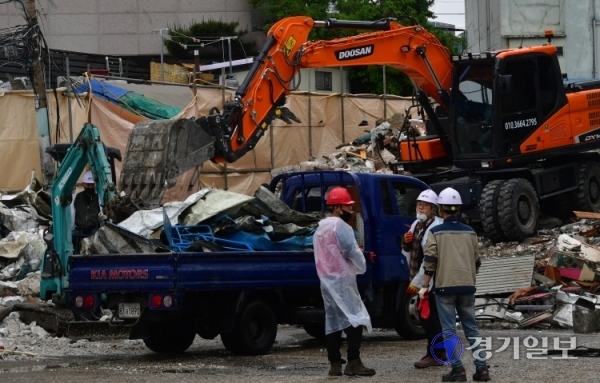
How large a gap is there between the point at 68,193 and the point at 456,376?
6179 mm

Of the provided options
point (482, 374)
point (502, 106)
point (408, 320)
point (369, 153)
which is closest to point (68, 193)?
point (408, 320)

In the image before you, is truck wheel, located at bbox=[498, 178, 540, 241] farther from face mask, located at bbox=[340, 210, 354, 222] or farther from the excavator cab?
face mask, located at bbox=[340, 210, 354, 222]

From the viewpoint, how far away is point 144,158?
15.3m

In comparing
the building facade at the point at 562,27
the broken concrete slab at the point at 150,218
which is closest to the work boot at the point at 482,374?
the broken concrete slab at the point at 150,218

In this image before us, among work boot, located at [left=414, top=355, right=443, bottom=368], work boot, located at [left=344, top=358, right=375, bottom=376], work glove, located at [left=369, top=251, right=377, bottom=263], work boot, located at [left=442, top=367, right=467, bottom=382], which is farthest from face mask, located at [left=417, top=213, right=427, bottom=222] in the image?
work boot, located at [left=442, top=367, right=467, bottom=382]

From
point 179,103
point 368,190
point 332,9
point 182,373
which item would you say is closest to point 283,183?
point 368,190

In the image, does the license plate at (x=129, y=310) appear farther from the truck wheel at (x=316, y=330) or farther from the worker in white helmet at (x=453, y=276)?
the worker in white helmet at (x=453, y=276)

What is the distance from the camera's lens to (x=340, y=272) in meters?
10.6

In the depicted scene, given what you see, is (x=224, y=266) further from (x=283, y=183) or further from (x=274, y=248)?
(x=283, y=183)

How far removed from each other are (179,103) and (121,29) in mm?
30838

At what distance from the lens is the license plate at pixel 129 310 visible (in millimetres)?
12172

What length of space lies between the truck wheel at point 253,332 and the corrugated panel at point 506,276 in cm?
506

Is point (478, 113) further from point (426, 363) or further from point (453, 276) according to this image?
point (453, 276)

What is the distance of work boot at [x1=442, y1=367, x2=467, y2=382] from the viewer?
10086 millimetres
